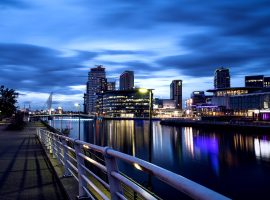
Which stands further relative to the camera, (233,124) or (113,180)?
(233,124)

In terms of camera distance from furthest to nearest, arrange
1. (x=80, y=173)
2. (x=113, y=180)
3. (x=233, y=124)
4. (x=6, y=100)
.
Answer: (x=233, y=124), (x=6, y=100), (x=80, y=173), (x=113, y=180)

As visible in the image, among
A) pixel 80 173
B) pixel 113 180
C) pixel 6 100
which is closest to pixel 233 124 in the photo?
pixel 6 100

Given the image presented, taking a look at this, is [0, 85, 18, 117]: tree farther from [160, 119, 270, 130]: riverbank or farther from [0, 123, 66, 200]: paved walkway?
[0, 123, 66, 200]: paved walkway

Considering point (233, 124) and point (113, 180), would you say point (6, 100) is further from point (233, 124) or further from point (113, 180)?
point (113, 180)

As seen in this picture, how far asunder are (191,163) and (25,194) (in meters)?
39.8

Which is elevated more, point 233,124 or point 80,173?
point 80,173

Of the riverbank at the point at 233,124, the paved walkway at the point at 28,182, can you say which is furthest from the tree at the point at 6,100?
the paved walkway at the point at 28,182

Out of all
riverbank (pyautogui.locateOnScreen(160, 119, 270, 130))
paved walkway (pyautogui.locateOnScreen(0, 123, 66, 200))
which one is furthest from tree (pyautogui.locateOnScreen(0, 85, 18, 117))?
paved walkway (pyautogui.locateOnScreen(0, 123, 66, 200))

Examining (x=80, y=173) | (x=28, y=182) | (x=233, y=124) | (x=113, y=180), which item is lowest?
(x=233, y=124)

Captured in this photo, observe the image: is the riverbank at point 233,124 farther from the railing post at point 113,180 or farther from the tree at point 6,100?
the railing post at point 113,180

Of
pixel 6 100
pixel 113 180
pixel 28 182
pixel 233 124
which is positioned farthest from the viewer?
pixel 233 124

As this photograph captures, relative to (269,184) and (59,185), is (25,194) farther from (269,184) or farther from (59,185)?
(269,184)

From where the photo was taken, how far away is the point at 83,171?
21.0ft

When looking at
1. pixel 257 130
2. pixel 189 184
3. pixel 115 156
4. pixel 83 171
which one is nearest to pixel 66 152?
pixel 83 171
